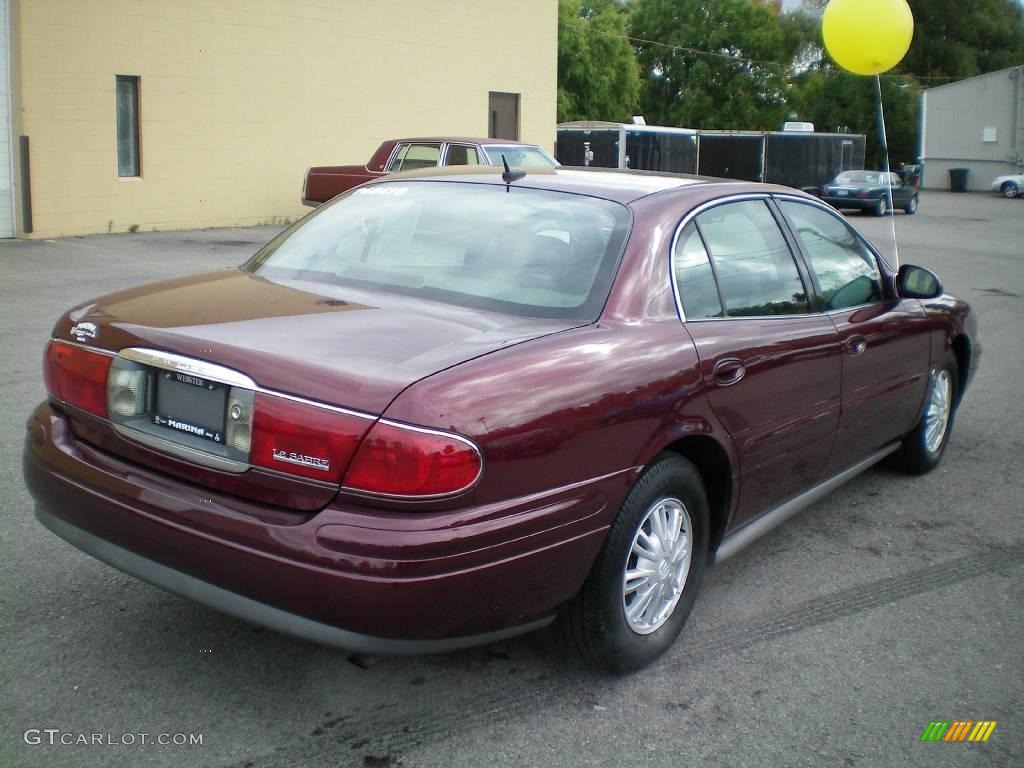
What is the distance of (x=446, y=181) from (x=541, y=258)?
775 millimetres

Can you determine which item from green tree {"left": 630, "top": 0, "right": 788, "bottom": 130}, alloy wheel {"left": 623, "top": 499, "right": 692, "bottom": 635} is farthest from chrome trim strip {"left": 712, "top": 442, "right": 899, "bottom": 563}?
green tree {"left": 630, "top": 0, "right": 788, "bottom": 130}

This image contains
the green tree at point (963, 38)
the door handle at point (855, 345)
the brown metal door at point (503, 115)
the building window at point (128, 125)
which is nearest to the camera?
the door handle at point (855, 345)

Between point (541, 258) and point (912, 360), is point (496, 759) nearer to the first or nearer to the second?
point (541, 258)

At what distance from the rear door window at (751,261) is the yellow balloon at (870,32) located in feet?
21.3

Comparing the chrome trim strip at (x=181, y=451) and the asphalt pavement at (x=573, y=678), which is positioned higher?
the chrome trim strip at (x=181, y=451)

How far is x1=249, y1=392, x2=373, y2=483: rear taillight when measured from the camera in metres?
2.76

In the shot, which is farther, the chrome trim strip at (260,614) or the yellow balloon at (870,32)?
the yellow balloon at (870,32)

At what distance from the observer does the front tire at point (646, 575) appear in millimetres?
3248

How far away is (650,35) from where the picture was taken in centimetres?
6969

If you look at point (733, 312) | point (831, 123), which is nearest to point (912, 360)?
point (733, 312)

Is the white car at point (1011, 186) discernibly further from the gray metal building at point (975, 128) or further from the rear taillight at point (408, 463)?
the rear taillight at point (408, 463)

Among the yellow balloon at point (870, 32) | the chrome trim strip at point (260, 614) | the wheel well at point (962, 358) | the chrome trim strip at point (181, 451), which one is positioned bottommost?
the chrome trim strip at point (260, 614)

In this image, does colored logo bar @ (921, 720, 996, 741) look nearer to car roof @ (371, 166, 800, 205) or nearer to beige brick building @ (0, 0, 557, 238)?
car roof @ (371, 166, 800, 205)

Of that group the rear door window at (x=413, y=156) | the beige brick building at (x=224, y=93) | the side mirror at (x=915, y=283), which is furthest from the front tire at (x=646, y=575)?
the beige brick building at (x=224, y=93)
